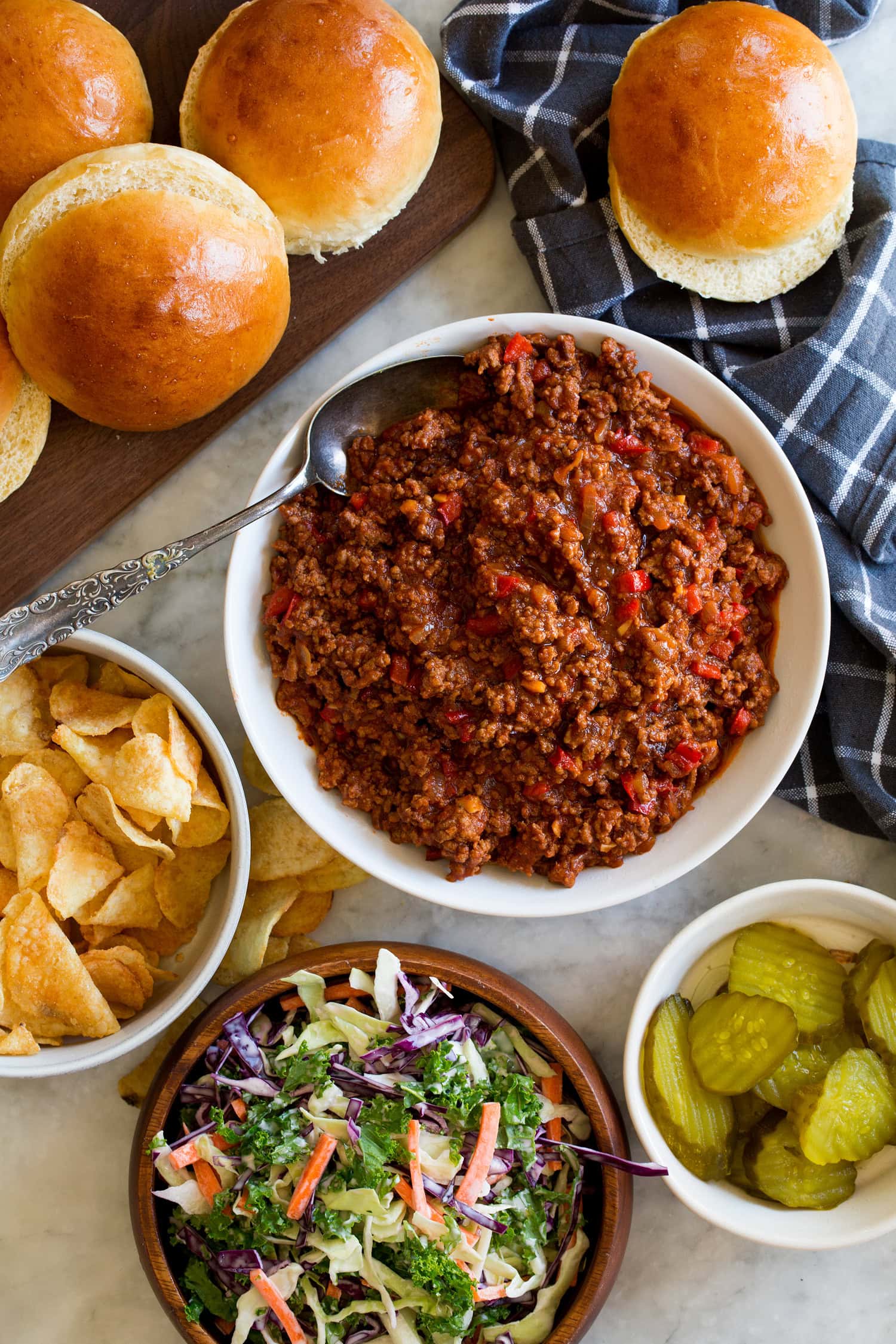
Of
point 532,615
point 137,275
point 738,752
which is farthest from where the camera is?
point 738,752

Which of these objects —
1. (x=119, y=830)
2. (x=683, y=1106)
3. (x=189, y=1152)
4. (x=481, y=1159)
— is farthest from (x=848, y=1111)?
(x=119, y=830)

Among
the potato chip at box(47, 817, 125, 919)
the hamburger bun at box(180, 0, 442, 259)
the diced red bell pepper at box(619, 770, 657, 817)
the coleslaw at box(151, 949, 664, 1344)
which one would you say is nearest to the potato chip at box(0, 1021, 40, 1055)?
the potato chip at box(47, 817, 125, 919)

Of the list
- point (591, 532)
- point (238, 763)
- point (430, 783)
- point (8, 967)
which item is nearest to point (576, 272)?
point (591, 532)

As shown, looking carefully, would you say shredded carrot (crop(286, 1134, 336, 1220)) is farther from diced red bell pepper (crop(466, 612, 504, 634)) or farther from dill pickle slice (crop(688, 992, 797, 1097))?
diced red bell pepper (crop(466, 612, 504, 634))

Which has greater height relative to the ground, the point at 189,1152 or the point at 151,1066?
Answer: the point at 189,1152

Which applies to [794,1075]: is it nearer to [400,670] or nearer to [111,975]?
[400,670]

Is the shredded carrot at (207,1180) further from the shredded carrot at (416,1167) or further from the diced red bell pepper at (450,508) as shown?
the diced red bell pepper at (450,508)

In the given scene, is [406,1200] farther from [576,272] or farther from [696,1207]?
[576,272]
